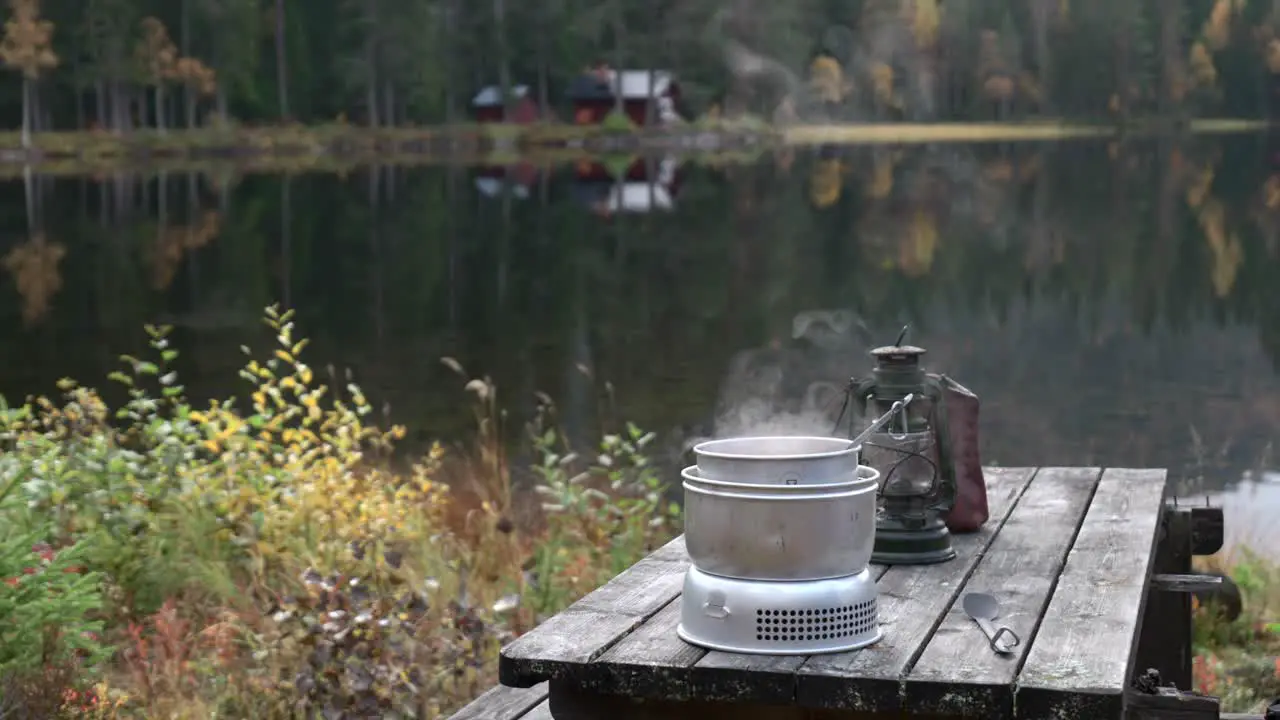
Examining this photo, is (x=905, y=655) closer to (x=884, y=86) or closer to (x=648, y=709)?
(x=648, y=709)

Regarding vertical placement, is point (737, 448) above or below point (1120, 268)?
above

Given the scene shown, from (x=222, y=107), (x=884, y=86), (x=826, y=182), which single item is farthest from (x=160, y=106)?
(x=884, y=86)

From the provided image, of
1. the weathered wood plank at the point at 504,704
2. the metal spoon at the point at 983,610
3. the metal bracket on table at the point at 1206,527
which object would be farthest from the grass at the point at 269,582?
the metal spoon at the point at 983,610

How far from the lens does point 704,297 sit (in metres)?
26.7

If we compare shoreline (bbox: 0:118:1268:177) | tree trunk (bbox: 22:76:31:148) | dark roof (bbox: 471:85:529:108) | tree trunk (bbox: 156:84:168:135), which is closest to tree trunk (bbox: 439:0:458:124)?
shoreline (bbox: 0:118:1268:177)

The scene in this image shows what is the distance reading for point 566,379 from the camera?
1820cm

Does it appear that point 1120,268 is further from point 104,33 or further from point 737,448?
point 104,33

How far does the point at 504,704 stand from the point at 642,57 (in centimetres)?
9403

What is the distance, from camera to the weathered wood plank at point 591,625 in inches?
123

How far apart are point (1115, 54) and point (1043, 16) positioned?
21.8 feet

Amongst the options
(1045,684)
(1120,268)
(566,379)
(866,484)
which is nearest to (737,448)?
(866,484)

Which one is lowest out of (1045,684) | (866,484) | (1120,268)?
(1120,268)

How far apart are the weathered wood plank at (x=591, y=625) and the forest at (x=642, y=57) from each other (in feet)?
260

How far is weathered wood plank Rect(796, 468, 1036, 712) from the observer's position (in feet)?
9.68
